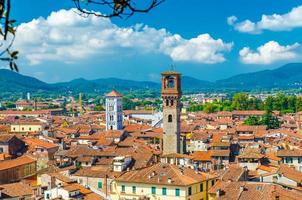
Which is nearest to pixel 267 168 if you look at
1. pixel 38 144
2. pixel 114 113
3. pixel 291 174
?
pixel 291 174

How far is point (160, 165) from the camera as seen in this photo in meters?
31.3

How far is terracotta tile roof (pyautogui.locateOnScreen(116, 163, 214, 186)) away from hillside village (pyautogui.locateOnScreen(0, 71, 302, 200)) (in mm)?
55

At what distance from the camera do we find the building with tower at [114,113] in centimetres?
7325

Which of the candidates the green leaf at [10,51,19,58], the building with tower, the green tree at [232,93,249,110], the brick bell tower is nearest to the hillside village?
the brick bell tower

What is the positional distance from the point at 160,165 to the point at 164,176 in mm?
1935

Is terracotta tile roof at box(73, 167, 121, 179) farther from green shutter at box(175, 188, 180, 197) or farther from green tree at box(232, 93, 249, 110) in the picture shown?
green tree at box(232, 93, 249, 110)

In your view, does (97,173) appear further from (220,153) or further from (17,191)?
(220,153)

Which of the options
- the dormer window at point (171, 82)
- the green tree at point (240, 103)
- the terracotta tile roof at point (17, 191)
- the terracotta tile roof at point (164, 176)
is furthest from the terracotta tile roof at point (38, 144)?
the green tree at point (240, 103)

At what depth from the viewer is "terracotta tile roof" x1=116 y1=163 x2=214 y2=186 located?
28.7 m

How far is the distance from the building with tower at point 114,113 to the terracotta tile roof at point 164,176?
41998mm

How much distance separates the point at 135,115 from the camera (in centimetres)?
10975

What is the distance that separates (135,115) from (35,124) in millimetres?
33923

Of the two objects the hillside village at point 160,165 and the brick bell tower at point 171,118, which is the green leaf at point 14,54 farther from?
the brick bell tower at point 171,118

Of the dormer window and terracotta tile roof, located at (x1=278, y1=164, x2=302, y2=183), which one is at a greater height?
the dormer window
